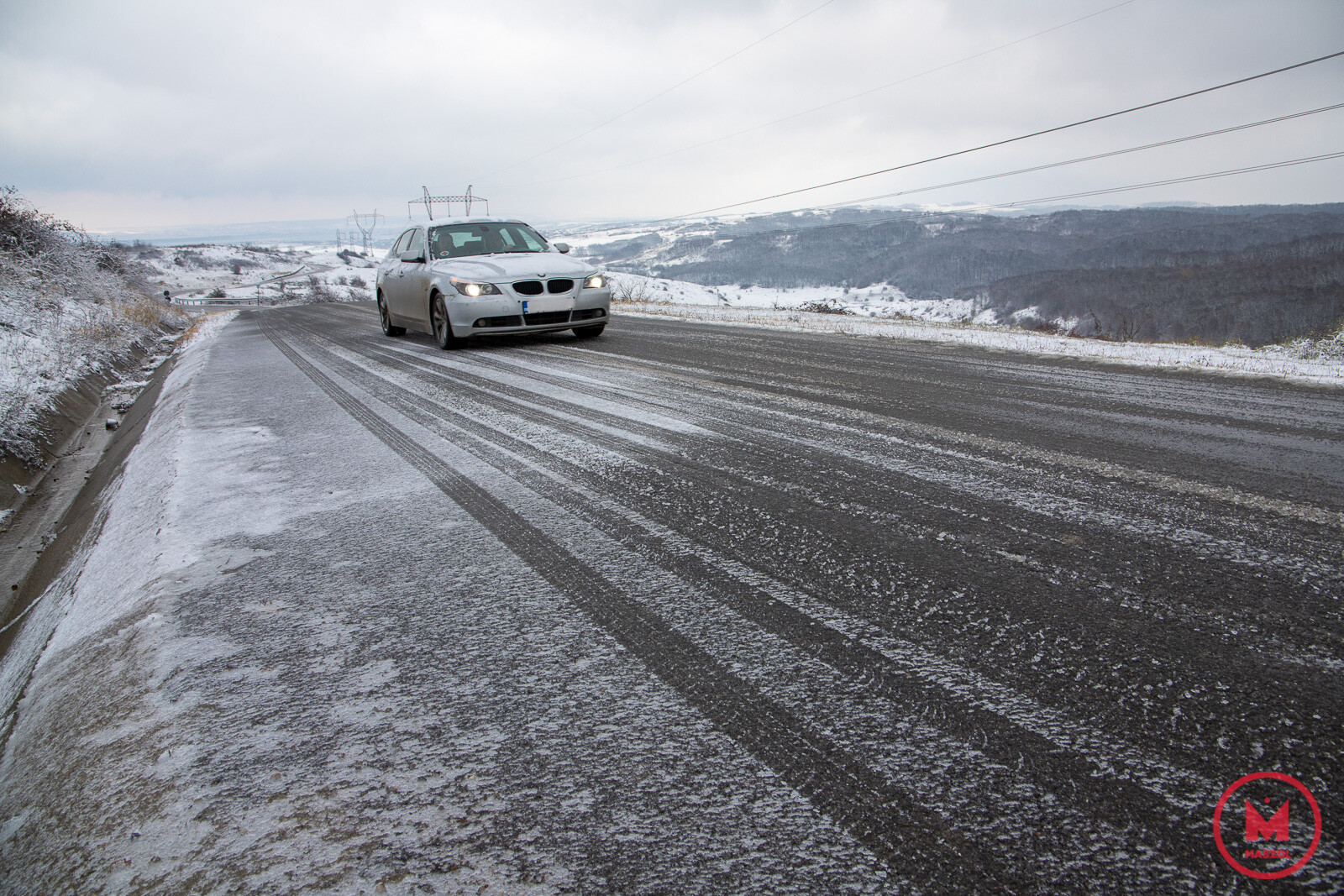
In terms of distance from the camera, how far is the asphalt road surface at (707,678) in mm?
1154

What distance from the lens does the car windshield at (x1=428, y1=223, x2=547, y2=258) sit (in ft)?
29.7

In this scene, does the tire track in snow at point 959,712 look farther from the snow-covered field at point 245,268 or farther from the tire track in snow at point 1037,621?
the snow-covered field at point 245,268

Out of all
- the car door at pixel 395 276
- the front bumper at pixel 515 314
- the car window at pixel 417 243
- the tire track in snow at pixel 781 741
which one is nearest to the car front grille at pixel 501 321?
the front bumper at pixel 515 314

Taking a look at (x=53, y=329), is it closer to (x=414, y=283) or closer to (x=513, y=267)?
(x=414, y=283)

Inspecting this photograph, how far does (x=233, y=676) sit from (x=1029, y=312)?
15227 centimetres

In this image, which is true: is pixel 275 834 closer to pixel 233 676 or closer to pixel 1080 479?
pixel 233 676

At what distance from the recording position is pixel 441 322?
857cm

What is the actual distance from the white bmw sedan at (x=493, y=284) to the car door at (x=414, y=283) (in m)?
0.01

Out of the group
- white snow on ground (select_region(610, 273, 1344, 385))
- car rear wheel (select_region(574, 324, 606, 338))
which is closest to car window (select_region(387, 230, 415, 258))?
car rear wheel (select_region(574, 324, 606, 338))

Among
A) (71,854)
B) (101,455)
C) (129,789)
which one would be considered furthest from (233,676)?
(101,455)

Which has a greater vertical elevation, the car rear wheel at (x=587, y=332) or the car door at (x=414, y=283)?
the car door at (x=414, y=283)

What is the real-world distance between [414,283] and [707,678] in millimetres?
8842

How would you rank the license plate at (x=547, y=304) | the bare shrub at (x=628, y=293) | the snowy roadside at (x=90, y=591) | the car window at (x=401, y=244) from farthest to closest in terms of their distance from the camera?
the bare shrub at (x=628, y=293) < the car window at (x=401, y=244) < the license plate at (x=547, y=304) < the snowy roadside at (x=90, y=591)

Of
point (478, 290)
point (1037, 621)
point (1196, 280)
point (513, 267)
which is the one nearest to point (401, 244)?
point (513, 267)
